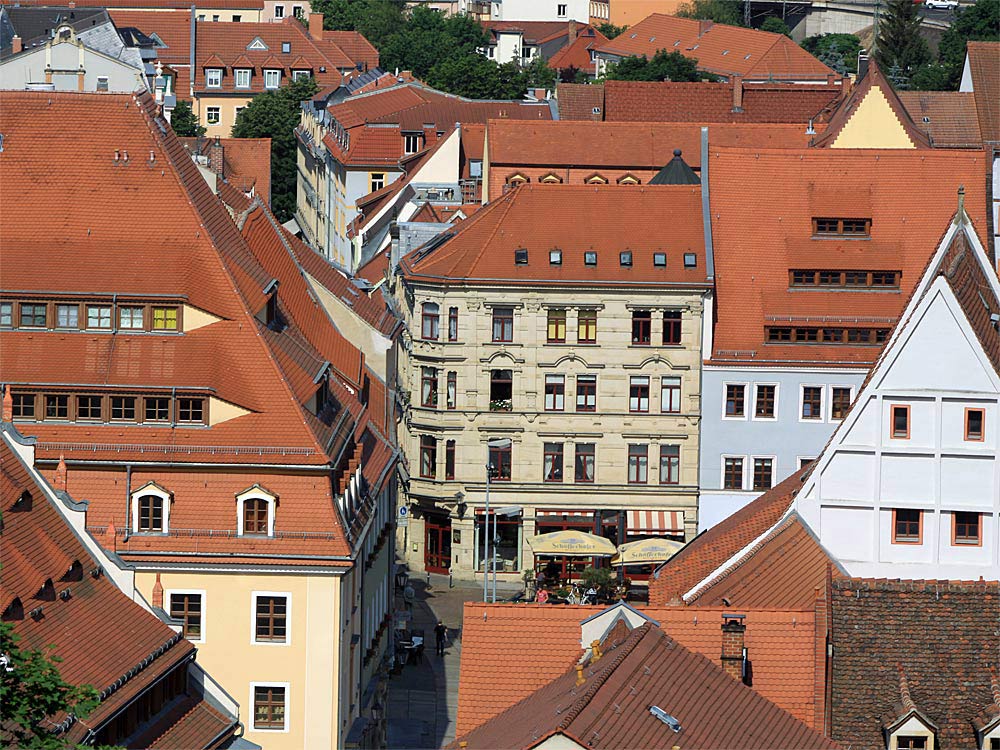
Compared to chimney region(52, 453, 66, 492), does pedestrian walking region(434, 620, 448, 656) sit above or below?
below

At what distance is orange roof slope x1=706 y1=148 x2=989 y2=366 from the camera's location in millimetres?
97625

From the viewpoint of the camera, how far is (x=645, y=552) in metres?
95.3

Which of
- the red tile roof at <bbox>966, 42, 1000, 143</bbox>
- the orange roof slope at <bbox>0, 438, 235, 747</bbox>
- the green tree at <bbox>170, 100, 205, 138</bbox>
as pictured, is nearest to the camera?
the orange roof slope at <bbox>0, 438, 235, 747</bbox>

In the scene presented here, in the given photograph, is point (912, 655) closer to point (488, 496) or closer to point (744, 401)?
point (488, 496)

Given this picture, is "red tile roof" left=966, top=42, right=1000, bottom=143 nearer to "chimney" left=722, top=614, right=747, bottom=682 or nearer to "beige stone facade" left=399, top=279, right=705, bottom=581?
"beige stone facade" left=399, top=279, right=705, bottom=581

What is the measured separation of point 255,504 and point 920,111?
3141 inches

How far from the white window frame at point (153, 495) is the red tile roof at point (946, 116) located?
7566 centimetres

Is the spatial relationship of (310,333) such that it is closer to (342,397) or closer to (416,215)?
(342,397)

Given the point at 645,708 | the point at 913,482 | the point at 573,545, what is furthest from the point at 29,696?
the point at 573,545

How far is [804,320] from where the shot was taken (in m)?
97.6

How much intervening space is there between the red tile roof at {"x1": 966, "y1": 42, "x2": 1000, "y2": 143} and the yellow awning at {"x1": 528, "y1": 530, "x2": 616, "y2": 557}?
49884mm

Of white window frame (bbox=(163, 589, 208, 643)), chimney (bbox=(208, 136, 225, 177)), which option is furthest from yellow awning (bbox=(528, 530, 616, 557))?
chimney (bbox=(208, 136, 225, 177))

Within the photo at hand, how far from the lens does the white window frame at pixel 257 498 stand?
2653 inches

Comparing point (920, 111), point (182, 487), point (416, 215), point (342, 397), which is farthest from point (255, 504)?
point (920, 111)
